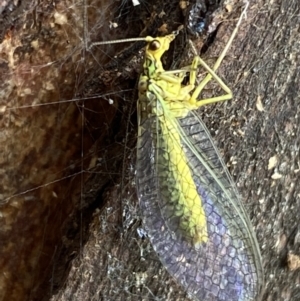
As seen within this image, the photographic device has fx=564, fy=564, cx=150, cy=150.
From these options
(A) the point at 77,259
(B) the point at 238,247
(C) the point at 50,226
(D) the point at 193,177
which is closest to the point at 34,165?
(C) the point at 50,226

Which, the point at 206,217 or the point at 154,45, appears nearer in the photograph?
the point at 154,45

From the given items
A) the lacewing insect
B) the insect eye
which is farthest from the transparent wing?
the insect eye

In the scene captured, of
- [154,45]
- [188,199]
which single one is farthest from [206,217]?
[154,45]

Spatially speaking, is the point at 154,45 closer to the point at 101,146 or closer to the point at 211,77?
the point at 211,77

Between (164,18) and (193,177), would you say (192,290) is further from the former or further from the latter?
(164,18)

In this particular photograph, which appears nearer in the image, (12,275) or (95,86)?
(95,86)

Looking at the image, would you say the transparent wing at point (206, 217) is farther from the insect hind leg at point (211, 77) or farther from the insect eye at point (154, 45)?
the insect eye at point (154, 45)
